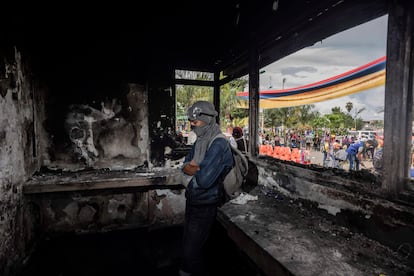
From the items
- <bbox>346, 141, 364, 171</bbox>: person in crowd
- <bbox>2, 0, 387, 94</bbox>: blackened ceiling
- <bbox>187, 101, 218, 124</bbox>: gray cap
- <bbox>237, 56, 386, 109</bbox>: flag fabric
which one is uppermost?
<bbox>2, 0, 387, 94</bbox>: blackened ceiling

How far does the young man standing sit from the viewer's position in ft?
7.41

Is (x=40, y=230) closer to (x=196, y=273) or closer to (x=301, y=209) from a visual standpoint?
(x=196, y=273)

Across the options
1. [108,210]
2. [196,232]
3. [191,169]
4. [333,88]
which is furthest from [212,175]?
[108,210]

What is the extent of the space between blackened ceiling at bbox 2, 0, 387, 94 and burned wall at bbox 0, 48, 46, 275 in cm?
37

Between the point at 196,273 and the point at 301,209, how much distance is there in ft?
4.47

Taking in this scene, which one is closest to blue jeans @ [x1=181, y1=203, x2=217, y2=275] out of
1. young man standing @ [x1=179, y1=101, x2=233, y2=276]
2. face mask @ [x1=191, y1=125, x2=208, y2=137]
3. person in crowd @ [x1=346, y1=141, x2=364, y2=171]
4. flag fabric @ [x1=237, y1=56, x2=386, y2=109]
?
young man standing @ [x1=179, y1=101, x2=233, y2=276]

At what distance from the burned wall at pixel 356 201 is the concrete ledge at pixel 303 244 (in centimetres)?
8

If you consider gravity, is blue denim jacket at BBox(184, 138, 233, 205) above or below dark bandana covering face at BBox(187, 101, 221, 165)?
below

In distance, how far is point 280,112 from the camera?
37000 millimetres

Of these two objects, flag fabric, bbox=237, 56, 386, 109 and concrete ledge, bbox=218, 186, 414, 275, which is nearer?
concrete ledge, bbox=218, 186, 414, 275

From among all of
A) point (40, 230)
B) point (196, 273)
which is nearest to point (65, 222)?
point (40, 230)

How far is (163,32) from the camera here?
392cm

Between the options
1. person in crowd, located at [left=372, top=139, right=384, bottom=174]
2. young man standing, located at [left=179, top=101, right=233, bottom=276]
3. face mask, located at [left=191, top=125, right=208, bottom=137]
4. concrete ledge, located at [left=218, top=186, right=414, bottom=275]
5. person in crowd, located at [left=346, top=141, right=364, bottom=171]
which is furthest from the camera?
person in crowd, located at [left=346, top=141, right=364, bottom=171]

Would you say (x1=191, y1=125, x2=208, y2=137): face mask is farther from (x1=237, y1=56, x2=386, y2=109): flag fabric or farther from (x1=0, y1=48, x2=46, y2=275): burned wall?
(x1=0, y1=48, x2=46, y2=275): burned wall
